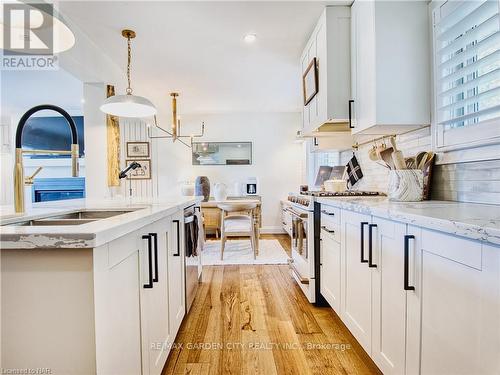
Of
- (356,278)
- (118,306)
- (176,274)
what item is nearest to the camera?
(118,306)

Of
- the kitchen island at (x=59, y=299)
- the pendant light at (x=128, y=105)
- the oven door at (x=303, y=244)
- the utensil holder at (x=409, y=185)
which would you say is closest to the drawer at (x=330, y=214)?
the oven door at (x=303, y=244)

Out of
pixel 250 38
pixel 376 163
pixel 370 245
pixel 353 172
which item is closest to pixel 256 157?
pixel 353 172

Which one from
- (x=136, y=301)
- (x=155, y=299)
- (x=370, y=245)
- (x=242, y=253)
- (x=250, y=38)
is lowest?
(x=242, y=253)

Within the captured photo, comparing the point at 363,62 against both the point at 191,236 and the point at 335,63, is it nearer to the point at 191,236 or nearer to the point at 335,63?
the point at 335,63

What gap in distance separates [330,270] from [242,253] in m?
2.10

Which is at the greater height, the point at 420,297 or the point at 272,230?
the point at 420,297

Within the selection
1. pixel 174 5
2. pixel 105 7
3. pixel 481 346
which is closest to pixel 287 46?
pixel 174 5

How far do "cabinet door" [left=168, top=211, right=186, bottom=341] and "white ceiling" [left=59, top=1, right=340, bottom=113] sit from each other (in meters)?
1.73

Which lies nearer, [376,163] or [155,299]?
[155,299]

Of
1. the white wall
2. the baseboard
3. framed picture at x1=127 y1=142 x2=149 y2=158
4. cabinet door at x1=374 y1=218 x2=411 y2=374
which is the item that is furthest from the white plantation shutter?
framed picture at x1=127 y1=142 x2=149 y2=158

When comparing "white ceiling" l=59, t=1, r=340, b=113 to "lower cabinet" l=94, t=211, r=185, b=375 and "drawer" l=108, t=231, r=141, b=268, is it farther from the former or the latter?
"drawer" l=108, t=231, r=141, b=268

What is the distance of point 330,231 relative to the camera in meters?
1.98

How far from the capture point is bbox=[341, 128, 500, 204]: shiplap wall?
133 cm

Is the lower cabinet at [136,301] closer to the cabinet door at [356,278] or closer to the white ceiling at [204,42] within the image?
the cabinet door at [356,278]
